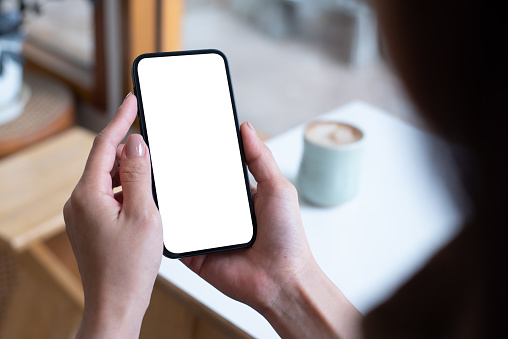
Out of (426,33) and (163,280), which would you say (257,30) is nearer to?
(163,280)

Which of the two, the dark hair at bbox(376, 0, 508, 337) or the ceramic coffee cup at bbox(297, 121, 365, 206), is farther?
the ceramic coffee cup at bbox(297, 121, 365, 206)

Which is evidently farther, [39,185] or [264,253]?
[39,185]

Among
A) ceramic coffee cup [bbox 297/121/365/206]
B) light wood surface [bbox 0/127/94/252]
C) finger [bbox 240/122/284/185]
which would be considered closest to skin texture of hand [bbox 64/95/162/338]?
finger [bbox 240/122/284/185]

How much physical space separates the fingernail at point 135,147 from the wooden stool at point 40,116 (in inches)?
37.1

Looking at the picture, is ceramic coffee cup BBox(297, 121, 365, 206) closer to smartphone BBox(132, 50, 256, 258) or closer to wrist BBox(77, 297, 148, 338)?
smartphone BBox(132, 50, 256, 258)

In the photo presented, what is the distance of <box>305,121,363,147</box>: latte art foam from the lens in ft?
2.22

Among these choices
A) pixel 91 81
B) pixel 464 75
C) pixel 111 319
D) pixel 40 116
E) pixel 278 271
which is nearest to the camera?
pixel 464 75

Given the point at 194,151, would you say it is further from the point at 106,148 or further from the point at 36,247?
the point at 36,247

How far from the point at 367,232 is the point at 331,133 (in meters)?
0.13

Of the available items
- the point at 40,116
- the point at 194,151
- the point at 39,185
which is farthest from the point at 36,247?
the point at 194,151

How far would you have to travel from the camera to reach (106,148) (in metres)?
0.49

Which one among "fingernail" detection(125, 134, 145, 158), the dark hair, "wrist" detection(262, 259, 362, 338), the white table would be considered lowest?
the white table

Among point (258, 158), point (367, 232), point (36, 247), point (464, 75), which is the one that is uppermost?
point (464, 75)

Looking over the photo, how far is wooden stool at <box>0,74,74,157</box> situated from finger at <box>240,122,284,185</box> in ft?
3.10
